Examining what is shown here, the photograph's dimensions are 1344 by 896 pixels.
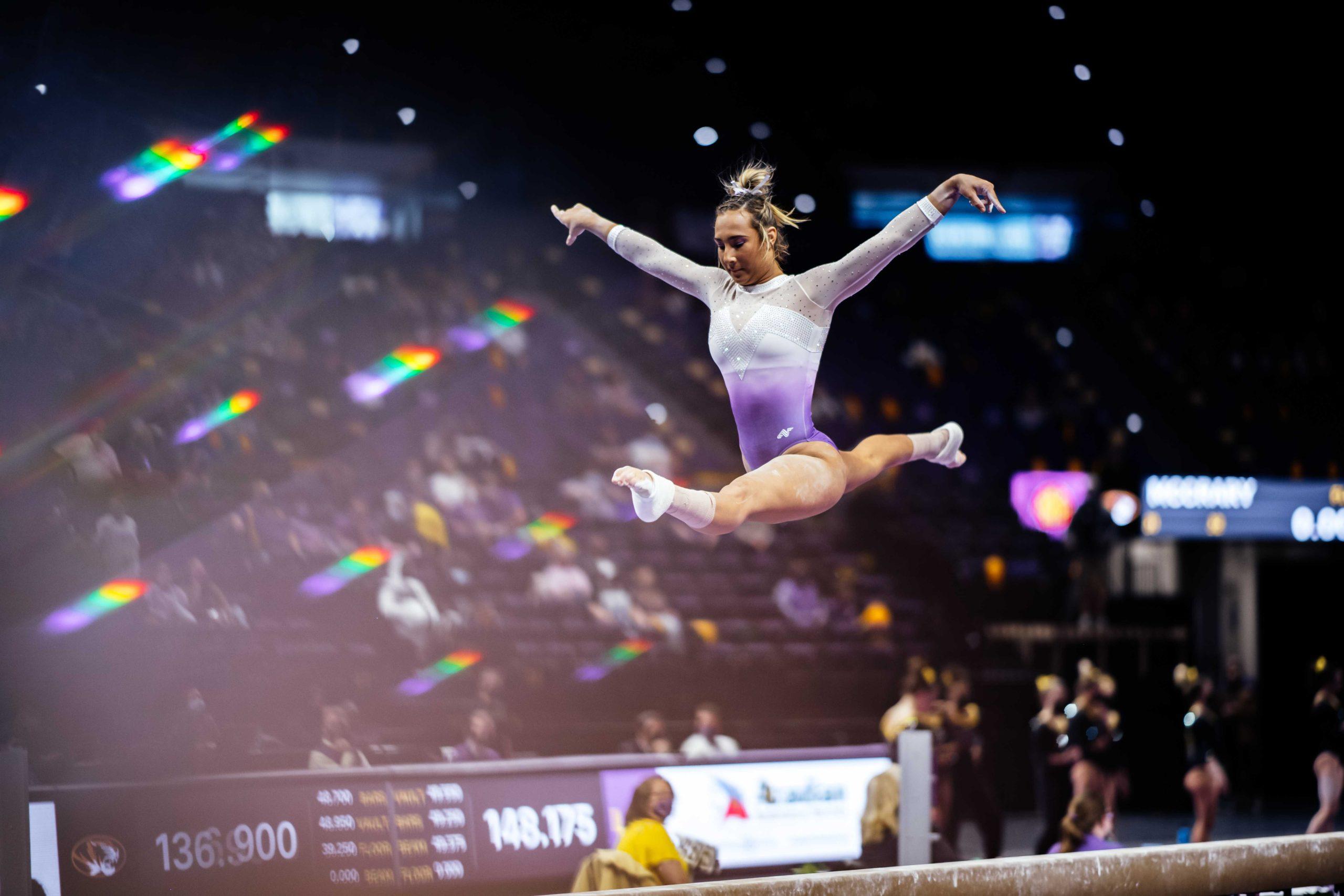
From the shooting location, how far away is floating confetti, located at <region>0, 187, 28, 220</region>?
20.6ft

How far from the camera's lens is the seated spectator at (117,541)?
6.54 meters

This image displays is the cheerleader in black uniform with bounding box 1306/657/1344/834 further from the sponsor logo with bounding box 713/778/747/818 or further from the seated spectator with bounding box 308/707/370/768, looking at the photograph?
the seated spectator with bounding box 308/707/370/768

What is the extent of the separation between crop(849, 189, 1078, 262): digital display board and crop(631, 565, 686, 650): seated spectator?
985cm

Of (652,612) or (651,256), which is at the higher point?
(651,256)

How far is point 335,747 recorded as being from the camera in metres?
6.75

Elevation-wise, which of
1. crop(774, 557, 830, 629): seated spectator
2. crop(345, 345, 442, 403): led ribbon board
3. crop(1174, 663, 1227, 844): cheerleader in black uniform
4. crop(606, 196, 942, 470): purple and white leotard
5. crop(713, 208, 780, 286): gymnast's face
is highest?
crop(345, 345, 442, 403): led ribbon board

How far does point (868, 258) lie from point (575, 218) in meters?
0.92

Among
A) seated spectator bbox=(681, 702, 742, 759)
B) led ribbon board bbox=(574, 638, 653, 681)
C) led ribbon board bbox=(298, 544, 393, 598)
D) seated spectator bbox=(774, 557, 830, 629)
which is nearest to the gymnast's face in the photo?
seated spectator bbox=(681, 702, 742, 759)

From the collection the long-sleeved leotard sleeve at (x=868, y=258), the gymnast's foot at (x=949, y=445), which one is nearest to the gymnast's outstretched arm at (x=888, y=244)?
the long-sleeved leotard sleeve at (x=868, y=258)

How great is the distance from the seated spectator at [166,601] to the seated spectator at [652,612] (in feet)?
12.7

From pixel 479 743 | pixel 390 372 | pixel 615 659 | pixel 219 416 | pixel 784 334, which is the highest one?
pixel 390 372

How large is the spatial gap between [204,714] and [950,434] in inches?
176

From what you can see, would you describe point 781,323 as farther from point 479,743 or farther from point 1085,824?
point 479,743

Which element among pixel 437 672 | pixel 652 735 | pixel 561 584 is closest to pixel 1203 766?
pixel 652 735
